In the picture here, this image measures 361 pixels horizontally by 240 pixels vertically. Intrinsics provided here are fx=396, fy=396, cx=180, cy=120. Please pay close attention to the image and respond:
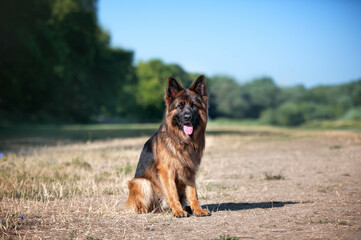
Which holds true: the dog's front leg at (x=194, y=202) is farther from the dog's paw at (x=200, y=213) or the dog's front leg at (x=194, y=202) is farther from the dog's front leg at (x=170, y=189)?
the dog's front leg at (x=170, y=189)

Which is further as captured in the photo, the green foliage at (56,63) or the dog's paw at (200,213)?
the green foliage at (56,63)

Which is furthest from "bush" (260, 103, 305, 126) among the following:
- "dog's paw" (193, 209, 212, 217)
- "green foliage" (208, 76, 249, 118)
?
"dog's paw" (193, 209, 212, 217)

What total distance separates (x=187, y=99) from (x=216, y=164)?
23.7ft

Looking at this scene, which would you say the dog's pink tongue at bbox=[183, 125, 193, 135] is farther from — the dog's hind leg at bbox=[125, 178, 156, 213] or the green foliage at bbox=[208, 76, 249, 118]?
the green foliage at bbox=[208, 76, 249, 118]

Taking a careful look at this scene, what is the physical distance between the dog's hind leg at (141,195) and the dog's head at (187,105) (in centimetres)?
113

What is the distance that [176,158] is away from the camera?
22.0 feet

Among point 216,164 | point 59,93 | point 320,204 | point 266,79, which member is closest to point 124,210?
point 320,204

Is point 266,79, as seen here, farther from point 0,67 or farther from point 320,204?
point 320,204

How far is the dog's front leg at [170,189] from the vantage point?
660 centimetres

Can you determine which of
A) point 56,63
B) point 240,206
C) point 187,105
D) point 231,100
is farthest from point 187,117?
point 231,100

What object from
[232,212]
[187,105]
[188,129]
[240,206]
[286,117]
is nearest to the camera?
[187,105]

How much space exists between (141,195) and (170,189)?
555mm

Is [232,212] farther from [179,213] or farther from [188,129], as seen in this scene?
[188,129]

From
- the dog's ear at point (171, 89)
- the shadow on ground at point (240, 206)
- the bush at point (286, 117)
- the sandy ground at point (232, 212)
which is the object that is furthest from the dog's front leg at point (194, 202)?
the bush at point (286, 117)
